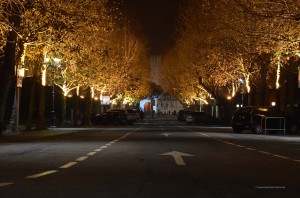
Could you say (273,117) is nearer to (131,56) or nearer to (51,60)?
(51,60)

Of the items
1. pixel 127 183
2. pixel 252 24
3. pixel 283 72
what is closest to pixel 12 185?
pixel 127 183

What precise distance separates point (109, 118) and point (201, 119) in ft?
41.2

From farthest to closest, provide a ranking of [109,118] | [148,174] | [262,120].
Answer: [109,118], [262,120], [148,174]

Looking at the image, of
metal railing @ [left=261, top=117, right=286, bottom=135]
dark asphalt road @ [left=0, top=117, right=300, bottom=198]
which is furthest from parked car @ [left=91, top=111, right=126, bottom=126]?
dark asphalt road @ [left=0, top=117, right=300, bottom=198]

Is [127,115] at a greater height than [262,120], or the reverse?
[127,115]

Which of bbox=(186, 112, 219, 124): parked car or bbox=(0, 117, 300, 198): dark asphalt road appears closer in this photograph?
bbox=(0, 117, 300, 198): dark asphalt road

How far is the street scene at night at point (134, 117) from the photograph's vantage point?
452 inches

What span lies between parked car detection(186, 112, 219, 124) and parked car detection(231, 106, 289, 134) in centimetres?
2754

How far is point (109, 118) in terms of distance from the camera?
197 feet

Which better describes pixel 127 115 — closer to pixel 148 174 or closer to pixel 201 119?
pixel 201 119

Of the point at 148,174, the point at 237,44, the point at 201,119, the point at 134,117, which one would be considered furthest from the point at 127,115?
the point at 148,174

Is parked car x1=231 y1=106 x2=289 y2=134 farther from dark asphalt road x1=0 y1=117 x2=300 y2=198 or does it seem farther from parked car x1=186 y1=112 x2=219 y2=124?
parked car x1=186 y1=112 x2=219 y2=124

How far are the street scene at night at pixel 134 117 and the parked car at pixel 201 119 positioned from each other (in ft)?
0.42

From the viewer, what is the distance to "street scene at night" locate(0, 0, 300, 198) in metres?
11.5
